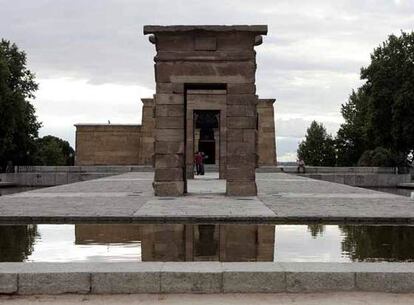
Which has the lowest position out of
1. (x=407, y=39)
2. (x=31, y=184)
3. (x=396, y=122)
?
(x=31, y=184)

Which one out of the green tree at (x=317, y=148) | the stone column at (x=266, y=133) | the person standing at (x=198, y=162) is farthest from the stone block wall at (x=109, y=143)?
the green tree at (x=317, y=148)

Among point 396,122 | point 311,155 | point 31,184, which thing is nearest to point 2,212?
point 31,184

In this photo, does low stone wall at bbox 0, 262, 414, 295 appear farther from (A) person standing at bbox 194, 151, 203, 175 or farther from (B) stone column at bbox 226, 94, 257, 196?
(A) person standing at bbox 194, 151, 203, 175

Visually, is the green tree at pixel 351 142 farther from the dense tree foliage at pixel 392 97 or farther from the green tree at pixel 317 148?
the dense tree foliage at pixel 392 97

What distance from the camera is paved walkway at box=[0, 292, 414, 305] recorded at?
6.21 metres

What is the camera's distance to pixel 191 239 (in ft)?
32.2

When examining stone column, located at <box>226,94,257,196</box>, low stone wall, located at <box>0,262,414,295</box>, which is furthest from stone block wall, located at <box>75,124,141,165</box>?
low stone wall, located at <box>0,262,414,295</box>

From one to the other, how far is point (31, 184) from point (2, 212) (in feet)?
96.7

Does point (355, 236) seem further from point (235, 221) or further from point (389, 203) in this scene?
point (389, 203)

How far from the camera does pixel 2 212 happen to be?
12812 mm

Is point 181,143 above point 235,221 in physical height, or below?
above

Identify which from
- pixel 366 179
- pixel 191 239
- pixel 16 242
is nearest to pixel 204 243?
pixel 191 239

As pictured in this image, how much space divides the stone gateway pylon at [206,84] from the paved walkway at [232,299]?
468 inches

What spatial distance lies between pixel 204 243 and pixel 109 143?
44.5 meters
